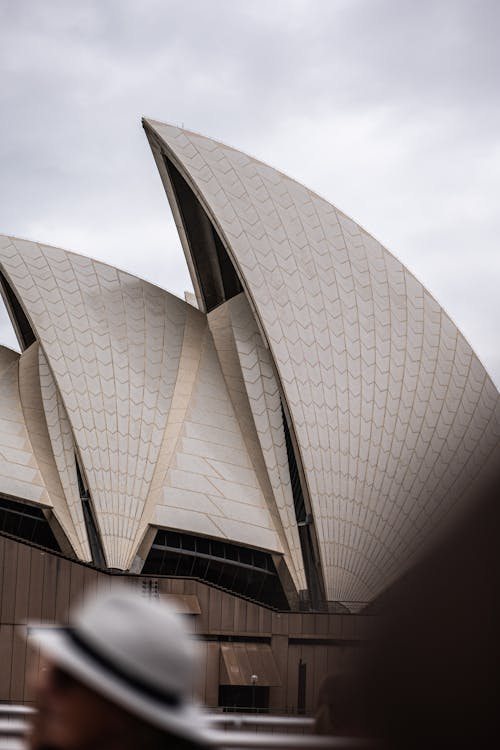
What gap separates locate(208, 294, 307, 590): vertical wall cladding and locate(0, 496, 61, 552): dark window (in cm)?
576

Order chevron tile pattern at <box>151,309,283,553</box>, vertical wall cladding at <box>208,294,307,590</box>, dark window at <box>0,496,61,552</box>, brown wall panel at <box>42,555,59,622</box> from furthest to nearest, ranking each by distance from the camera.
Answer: vertical wall cladding at <box>208,294,307,590</box> < dark window at <box>0,496,61,552</box> < chevron tile pattern at <box>151,309,283,553</box> < brown wall panel at <box>42,555,59,622</box>

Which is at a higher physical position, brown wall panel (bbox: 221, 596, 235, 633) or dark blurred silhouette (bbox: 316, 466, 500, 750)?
brown wall panel (bbox: 221, 596, 235, 633)

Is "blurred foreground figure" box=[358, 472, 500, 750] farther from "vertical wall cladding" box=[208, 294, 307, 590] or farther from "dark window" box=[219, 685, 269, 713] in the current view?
"vertical wall cladding" box=[208, 294, 307, 590]

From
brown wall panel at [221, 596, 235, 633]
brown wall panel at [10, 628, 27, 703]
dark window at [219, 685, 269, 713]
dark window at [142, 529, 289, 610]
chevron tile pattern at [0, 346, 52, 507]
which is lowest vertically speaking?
dark window at [219, 685, 269, 713]

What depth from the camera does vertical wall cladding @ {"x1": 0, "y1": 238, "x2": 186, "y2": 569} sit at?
26484 millimetres

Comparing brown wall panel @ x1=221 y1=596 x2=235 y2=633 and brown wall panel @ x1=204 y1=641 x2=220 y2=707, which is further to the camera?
brown wall panel @ x1=221 y1=596 x2=235 y2=633

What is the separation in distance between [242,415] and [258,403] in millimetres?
840

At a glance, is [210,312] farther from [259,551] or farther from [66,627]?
[66,627]

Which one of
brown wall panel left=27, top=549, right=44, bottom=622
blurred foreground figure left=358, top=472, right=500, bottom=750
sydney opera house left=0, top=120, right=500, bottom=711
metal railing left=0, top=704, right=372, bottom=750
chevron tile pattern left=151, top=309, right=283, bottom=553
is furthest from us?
chevron tile pattern left=151, top=309, right=283, bottom=553

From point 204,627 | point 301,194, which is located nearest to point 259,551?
point 204,627

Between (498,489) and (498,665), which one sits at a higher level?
(498,489)

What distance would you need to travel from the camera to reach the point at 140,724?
1.21 m

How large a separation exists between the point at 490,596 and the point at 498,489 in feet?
0.37

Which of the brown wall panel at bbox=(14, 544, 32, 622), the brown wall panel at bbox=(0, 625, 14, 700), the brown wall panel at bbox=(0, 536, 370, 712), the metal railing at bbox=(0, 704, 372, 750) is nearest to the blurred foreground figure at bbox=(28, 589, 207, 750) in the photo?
the metal railing at bbox=(0, 704, 372, 750)
